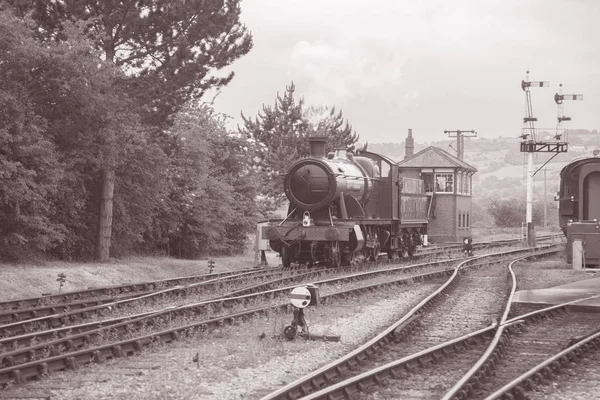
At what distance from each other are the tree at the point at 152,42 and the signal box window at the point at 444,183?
3019 cm

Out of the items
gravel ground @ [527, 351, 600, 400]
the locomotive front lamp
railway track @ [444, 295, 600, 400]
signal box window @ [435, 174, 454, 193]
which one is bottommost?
gravel ground @ [527, 351, 600, 400]

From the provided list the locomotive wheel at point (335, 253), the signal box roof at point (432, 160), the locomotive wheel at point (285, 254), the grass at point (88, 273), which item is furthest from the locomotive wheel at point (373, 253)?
the signal box roof at point (432, 160)

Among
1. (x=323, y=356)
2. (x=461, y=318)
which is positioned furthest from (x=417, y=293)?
(x=323, y=356)

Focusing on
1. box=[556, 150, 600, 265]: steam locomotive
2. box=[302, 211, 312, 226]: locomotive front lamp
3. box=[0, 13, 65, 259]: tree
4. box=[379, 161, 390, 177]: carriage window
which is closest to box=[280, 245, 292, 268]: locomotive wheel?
box=[302, 211, 312, 226]: locomotive front lamp

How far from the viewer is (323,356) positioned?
11094 millimetres

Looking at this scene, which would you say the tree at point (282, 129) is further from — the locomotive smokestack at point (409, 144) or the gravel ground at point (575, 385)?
the gravel ground at point (575, 385)

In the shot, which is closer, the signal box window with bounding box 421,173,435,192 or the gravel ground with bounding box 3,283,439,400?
the gravel ground with bounding box 3,283,439,400

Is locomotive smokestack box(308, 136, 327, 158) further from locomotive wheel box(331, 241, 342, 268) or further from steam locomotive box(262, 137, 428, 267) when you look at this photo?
locomotive wheel box(331, 241, 342, 268)

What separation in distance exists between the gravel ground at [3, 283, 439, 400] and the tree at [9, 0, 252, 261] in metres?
11.5

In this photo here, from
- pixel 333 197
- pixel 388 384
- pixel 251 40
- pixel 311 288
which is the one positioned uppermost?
pixel 251 40

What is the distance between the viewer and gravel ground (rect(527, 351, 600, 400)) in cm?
889

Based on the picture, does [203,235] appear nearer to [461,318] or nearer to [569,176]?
[569,176]

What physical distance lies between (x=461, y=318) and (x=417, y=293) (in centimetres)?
418

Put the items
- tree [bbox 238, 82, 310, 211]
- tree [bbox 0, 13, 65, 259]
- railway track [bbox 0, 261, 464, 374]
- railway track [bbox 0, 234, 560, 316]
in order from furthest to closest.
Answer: tree [bbox 238, 82, 310, 211]
tree [bbox 0, 13, 65, 259]
railway track [bbox 0, 234, 560, 316]
railway track [bbox 0, 261, 464, 374]
